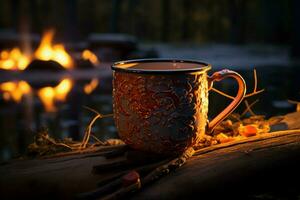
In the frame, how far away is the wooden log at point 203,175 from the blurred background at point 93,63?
1.50 ft

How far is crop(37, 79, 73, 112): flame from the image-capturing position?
5.69m

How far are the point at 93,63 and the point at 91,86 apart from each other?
2773 millimetres

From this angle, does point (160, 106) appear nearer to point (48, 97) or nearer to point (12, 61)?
point (48, 97)

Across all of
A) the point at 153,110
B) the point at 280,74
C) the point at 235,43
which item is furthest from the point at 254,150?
the point at 235,43

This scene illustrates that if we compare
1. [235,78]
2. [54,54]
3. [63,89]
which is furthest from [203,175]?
[54,54]

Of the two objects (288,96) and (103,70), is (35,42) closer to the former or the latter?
(103,70)

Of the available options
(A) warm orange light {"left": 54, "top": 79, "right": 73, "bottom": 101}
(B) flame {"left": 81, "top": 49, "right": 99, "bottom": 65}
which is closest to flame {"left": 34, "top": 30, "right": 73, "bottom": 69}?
(B) flame {"left": 81, "top": 49, "right": 99, "bottom": 65}

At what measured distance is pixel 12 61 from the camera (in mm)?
9492

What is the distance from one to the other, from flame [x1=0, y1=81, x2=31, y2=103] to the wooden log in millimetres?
4426

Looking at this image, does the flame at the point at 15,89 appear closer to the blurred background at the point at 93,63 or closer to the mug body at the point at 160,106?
the blurred background at the point at 93,63

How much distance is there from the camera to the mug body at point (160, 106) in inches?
66.0

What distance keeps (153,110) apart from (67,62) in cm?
850

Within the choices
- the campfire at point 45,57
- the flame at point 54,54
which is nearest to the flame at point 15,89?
the campfire at point 45,57

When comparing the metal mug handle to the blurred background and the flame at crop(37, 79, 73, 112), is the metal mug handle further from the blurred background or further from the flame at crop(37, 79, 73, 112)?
the flame at crop(37, 79, 73, 112)
